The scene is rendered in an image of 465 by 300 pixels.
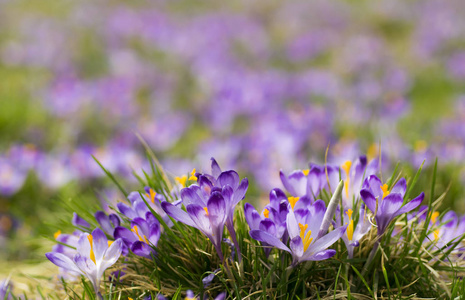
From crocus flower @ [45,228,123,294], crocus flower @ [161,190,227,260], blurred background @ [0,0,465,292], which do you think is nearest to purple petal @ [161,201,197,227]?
crocus flower @ [161,190,227,260]

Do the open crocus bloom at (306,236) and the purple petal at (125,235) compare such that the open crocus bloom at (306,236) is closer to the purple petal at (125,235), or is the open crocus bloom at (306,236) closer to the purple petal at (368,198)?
the purple petal at (368,198)

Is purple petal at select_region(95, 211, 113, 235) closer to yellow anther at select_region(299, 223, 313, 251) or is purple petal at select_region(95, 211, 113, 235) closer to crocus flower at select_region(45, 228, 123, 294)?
crocus flower at select_region(45, 228, 123, 294)

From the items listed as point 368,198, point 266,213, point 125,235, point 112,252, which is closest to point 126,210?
point 125,235

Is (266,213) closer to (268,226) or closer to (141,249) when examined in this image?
(268,226)

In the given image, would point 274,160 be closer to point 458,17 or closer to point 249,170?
point 249,170

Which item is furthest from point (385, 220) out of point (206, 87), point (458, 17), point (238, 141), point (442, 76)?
point (458, 17)

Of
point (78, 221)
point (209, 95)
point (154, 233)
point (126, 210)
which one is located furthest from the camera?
point (209, 95)
